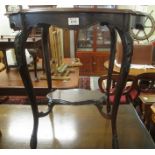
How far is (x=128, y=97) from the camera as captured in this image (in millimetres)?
2027

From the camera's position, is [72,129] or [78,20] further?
[72,129]

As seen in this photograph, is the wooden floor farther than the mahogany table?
Yes

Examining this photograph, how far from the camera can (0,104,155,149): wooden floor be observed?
1.19 m

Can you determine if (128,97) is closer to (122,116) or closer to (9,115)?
(122,116)

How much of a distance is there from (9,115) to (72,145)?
577mm

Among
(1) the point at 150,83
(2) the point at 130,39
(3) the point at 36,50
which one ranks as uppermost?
(2) the point at 130,39

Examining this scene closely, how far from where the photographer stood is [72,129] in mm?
1319

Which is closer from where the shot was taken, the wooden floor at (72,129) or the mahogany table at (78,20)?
the mahogany table at (78,20)

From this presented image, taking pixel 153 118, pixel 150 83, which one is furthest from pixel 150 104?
pixel 150 83

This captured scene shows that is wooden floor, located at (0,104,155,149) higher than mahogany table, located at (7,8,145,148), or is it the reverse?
mahogany table, located at (7,8,145,148)

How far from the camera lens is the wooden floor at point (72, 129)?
1.19 m

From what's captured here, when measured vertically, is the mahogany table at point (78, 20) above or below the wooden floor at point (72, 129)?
above

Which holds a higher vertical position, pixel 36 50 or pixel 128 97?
pixel 36 50

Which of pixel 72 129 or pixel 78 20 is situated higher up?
pixel 78 20
